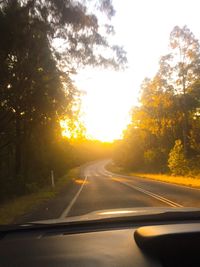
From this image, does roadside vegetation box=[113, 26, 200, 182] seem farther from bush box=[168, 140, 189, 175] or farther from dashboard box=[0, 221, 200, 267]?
dashboard box=[0, 221, 200, 267]

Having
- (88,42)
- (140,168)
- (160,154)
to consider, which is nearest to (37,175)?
(88,42)

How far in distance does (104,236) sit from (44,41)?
16.4m

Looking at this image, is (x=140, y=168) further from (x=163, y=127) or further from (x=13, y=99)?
(x=13, y=99)

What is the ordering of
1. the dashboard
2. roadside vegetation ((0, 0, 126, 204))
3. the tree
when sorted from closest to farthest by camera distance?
the dashboard → roadside vegetation ((0, 0, 126, 204)) → the tree

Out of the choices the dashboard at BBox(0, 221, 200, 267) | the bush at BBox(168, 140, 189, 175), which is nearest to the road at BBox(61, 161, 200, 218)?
the dashboard at BBox(0, 221, 200, 267)

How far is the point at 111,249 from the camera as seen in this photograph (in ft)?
12.3

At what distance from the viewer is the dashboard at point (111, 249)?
346 centimetres

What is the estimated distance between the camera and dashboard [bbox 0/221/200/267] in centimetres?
346

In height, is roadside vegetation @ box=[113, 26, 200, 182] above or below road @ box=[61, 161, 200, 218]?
above

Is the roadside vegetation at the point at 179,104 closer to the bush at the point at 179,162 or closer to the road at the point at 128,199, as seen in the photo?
the bush at the point at 179,162

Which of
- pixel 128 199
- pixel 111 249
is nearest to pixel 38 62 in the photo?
pixel 128 199

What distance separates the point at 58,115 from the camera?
2948 centimetres

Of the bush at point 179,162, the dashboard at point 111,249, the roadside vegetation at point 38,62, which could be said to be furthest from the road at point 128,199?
the bush at point 179,162

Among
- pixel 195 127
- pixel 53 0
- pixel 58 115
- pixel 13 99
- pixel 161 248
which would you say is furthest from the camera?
pixel 195 127
